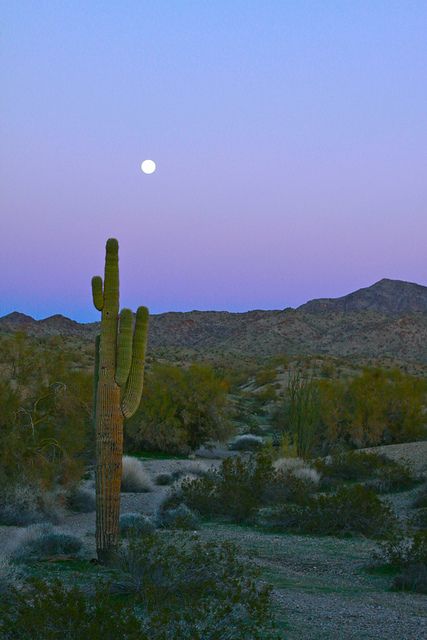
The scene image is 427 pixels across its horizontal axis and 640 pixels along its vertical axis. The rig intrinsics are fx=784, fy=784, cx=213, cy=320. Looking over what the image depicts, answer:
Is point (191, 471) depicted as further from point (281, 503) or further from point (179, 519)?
point (179, 519)

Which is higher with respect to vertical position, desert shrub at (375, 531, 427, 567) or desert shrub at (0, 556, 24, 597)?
desert shrub at (0, 556, 24, 597)

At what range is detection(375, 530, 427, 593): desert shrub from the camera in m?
9.59

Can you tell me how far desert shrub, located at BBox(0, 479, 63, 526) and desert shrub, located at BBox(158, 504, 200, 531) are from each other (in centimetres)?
191

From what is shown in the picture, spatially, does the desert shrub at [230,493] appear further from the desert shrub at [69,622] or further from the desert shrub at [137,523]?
the desert shrub at [69,622]

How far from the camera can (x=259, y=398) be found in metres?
40.0

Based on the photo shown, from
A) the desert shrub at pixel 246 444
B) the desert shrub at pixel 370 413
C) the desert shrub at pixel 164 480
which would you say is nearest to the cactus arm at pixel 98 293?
the desert shrub at pixel 164 480

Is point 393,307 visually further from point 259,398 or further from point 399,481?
point 399,481

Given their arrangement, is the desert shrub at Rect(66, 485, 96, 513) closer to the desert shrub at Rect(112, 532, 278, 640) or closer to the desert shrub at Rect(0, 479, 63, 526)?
the desert shrub at Rect(0, 479, 63, 526)

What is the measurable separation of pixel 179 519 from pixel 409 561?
3.77 metres

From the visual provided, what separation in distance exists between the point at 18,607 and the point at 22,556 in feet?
12.6

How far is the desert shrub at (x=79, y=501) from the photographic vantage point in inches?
590

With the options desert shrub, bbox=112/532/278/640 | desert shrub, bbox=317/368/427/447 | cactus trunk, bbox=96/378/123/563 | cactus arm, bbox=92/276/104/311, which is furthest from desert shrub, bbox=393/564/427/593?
desert shrub, bbox=317/368/427/447

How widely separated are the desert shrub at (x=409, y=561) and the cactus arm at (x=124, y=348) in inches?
166

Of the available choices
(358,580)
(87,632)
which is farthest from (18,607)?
(358,580)
